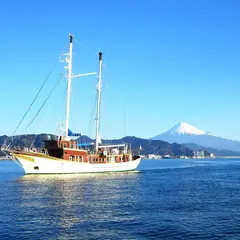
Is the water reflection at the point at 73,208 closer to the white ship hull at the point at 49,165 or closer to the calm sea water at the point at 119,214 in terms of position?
the calm sea water at the point at 119,214

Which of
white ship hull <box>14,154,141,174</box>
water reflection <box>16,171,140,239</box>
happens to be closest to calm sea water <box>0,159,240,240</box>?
water reflection <box>16,171,140,239</box>

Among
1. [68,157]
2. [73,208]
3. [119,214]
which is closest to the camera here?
[119,214]

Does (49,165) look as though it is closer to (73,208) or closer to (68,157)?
(68,157)

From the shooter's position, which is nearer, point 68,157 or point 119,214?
point 119,214

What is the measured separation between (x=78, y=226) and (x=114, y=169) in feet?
227

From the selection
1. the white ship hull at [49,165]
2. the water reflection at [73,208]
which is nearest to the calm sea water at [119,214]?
the water reflection at [73,208]

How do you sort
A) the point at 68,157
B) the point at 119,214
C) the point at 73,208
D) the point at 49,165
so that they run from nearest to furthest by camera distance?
the point at 119,214 < the point at 73,208 < the point at 49,165 < the point at 68,157

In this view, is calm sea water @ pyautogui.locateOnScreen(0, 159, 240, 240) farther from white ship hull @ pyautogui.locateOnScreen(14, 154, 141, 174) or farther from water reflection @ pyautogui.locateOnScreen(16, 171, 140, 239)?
white ship hull @ pyautogui.locateOnScreen(14, 154, 141, 174)

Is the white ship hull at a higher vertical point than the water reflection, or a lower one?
higher

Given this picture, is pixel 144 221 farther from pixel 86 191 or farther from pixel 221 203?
pixel 86 191

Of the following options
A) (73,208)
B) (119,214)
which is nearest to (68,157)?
(73,208)

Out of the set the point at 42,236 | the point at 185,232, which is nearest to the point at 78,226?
the point at 42,236

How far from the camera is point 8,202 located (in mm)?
44719

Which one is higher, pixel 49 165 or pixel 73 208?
pixel 49 165
